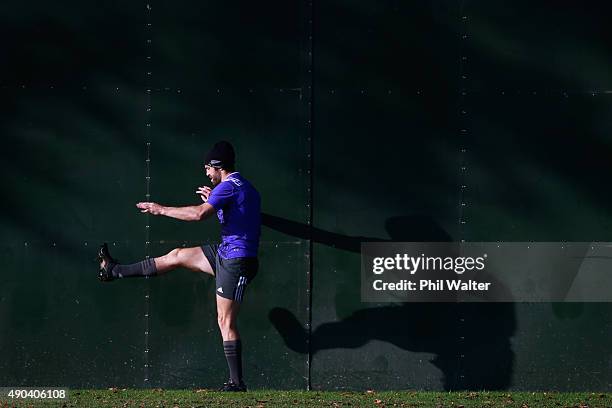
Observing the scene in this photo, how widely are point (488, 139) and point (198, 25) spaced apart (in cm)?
250

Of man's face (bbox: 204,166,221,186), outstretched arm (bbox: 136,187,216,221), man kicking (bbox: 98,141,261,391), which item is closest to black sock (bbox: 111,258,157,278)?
man kicking (bbox: 98,141,261,391)

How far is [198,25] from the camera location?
11.8 meters

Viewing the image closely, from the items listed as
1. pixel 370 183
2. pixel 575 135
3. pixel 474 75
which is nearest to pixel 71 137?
pixel 370 183

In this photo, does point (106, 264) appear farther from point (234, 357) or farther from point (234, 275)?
point (234, 357)

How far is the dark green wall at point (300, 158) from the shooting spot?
38.8ft

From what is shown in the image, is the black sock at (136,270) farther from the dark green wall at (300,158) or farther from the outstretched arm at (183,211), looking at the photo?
the outstretched arm at (183,211)

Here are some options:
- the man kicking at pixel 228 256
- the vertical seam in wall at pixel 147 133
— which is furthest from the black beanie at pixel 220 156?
the vertical seam in wall at pixel 147 133

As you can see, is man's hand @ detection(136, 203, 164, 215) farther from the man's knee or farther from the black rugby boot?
the man's knee

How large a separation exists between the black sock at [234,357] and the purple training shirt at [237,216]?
0.68 m

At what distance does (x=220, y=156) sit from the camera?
1151 centimetres

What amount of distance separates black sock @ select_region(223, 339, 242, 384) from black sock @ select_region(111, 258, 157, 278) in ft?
2.69

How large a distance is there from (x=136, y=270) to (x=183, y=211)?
70cm

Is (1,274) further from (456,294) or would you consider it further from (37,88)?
(456,294)

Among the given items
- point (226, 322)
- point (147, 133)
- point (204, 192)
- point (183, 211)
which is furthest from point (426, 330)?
point (147, 133)
